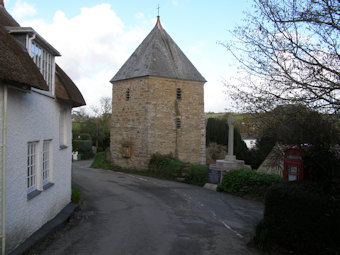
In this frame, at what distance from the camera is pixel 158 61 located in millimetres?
24250

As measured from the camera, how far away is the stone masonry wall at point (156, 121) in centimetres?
2320

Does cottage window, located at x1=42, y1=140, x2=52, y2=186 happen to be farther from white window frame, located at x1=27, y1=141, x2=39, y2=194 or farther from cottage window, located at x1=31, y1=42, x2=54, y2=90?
cottage window, located at x1=31, y1=42, x2=54, y2=90

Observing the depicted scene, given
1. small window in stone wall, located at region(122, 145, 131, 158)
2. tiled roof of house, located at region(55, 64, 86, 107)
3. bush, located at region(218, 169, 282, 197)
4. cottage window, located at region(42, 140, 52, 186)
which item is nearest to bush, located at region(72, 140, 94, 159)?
small window in stone wall, located at region(122, 145, 131, 158)

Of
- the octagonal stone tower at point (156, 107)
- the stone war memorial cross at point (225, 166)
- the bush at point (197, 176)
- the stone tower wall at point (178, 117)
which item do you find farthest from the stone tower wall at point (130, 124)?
the stone war memorial cross at point (225, 166)

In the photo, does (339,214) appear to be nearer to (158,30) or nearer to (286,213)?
(286,213)

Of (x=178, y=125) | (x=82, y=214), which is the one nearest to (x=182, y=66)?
(x=178, y=125)

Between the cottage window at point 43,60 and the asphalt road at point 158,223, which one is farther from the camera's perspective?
the cottage window at point 43,60

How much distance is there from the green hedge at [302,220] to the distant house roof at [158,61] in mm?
17366

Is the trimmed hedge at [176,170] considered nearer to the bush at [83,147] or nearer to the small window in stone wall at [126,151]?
the small window in stone wall at [126,151]

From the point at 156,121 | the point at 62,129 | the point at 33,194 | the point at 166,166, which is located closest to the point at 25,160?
→ the point at 33,194

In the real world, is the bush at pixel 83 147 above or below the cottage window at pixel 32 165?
below

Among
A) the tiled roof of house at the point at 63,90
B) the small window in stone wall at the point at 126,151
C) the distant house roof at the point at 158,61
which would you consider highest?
the distant house roof at the point at 158,61

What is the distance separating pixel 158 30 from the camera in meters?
26.4

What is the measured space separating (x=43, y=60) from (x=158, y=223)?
18.0ft
